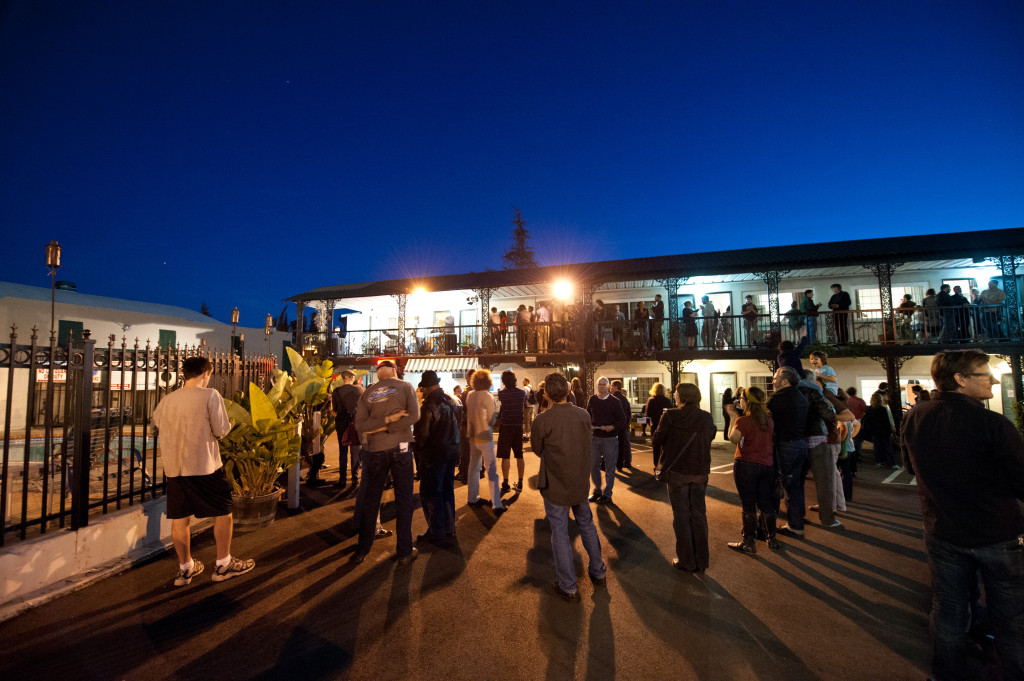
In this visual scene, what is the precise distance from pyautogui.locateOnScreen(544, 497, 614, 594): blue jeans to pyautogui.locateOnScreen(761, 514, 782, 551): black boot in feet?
7.08

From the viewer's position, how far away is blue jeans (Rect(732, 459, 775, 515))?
15.4 ft

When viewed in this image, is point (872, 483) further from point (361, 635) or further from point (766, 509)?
point (361, 635)

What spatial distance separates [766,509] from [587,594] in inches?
95.5

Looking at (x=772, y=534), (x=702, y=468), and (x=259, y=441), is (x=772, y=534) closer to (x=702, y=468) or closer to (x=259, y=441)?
(x=702, y=468)

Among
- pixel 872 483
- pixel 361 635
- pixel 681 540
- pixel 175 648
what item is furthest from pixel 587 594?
pixel 872 483

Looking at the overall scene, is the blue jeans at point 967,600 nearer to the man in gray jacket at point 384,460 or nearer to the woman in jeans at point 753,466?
the woman in jeans at point 753,466

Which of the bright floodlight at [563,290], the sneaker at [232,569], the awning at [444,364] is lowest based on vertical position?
the sneaker at [232,569]

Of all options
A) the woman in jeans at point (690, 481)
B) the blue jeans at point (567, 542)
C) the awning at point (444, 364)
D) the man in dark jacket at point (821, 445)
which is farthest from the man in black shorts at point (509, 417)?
the awning at point (444, 364)

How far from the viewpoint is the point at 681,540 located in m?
4.21

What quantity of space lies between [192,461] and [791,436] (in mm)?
6056

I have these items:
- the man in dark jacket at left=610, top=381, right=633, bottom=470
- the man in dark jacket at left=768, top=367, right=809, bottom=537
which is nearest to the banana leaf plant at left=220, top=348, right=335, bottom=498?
the man in dark jacket at left=610, top=381, right=633, bottom=470

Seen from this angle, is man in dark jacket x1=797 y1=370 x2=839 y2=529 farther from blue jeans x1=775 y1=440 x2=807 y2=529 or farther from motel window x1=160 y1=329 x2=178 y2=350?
motel window x1=160 y1=329 x2=178 y2=350

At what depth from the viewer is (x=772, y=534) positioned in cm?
478

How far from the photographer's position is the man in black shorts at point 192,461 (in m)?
3.86
